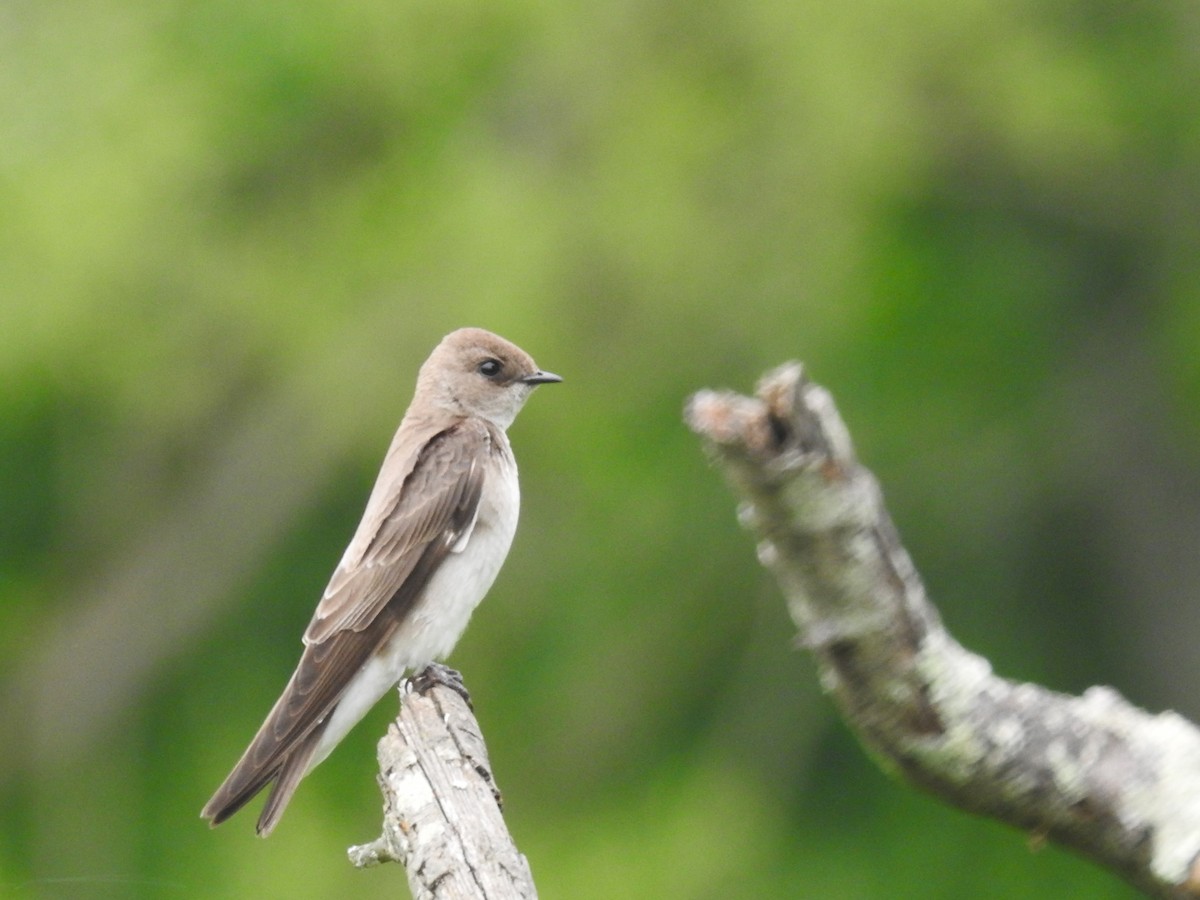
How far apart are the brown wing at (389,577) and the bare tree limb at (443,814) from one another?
0.78 m

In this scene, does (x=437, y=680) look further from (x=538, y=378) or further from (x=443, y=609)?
(x=538, y=378)

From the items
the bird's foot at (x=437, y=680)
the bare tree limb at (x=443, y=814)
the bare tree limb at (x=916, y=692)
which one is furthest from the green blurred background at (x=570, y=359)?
the bare tree limb at (x=916, y=692)

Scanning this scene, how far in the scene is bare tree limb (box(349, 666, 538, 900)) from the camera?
3.14 meters

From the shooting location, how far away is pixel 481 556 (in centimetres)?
519

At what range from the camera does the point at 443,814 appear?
336cm

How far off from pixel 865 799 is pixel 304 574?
353 centimetres

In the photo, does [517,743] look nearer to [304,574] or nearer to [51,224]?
[304,574]

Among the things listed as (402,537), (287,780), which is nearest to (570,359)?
(402,537)

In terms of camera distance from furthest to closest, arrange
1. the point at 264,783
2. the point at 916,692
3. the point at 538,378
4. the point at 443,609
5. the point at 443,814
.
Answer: the point at 538,378 → the point at 443,609 → the point at 264,783 → the point at 443,814 → the point at 916,692

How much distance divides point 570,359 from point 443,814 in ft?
22.0

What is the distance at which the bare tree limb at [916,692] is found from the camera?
177 cm

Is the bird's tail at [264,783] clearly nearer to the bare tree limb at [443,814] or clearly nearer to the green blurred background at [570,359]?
the bare tree limb at [443,814]

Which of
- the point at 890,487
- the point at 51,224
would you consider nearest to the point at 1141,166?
the point at 890,487

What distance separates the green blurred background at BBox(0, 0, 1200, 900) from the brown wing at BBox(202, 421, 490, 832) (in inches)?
167
